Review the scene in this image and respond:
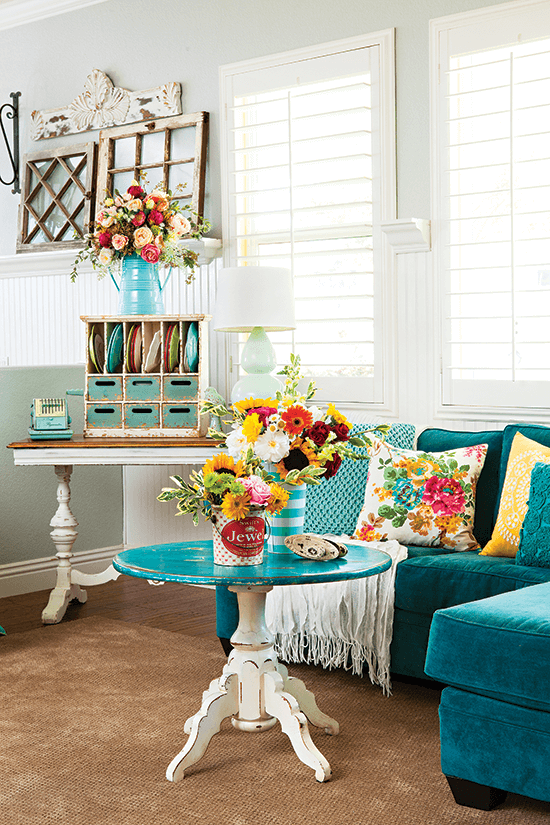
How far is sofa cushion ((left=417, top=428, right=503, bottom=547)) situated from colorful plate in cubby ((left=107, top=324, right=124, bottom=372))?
148cm

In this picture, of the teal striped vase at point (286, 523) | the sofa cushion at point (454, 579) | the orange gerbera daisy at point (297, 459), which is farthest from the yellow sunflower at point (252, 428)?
the sofa cushion at point (454, 579)

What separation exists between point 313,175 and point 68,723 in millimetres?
2466

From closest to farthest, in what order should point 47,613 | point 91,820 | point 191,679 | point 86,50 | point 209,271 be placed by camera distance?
1. point 91,820
2. point 191,679
3. point 47,613
4. point 209,271
5. point 86,50

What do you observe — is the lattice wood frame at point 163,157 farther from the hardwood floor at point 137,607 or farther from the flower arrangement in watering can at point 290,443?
the flower arrangement in watering can at point 290,443

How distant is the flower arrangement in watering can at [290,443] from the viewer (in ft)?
8.30

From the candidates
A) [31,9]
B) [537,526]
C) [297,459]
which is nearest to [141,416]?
[297,459]

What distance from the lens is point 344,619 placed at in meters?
3.12

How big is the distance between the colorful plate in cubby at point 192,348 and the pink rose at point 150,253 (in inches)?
12.9

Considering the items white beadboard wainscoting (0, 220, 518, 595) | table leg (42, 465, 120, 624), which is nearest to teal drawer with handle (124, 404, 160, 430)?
table leg (42, 465, 120, 624)

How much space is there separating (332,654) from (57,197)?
2.93 meters

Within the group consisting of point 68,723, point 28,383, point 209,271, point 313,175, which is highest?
point 313,175

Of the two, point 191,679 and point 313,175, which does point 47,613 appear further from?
point 313,175

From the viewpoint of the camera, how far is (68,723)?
2.82 metres

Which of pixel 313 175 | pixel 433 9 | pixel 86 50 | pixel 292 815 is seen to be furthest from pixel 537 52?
pixel 292 815
